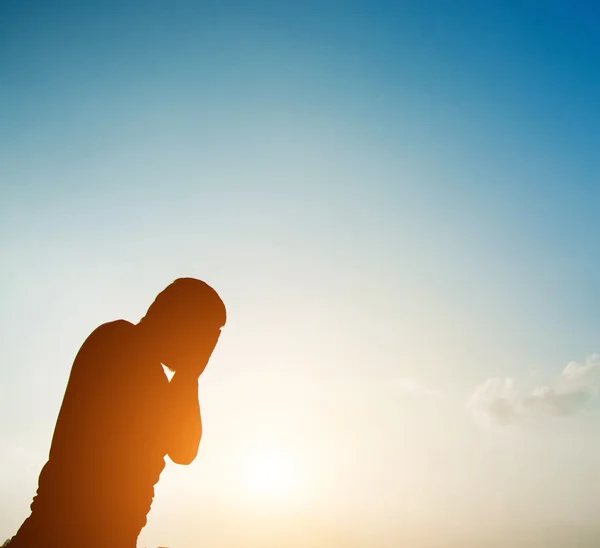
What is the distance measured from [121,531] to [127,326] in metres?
1.86

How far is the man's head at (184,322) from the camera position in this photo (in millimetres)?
5195

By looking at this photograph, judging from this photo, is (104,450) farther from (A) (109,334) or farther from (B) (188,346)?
(B) (188,346)

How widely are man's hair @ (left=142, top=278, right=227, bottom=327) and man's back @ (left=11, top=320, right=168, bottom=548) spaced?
0.35 m

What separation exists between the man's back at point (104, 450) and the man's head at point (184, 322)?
0.24 meters

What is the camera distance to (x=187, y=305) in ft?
17.1

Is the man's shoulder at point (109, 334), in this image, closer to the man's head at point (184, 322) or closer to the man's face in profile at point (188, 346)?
the man's head at point (184, 322)

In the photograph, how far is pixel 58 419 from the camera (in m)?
4.80

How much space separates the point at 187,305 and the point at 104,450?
5.12 ft

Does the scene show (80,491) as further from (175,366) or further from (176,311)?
(176,311)

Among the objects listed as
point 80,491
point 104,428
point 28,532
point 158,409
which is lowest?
point 28,532

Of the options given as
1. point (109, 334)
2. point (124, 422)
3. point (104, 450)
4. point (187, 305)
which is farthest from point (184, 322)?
point (104, 450)

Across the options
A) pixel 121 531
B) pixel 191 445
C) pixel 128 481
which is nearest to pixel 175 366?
pixel 191 445

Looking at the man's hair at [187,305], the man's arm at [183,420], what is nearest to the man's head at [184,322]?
the man's hair at [187,305]

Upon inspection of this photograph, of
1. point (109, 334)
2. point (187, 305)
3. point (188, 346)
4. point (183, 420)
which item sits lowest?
point (183, 420)
